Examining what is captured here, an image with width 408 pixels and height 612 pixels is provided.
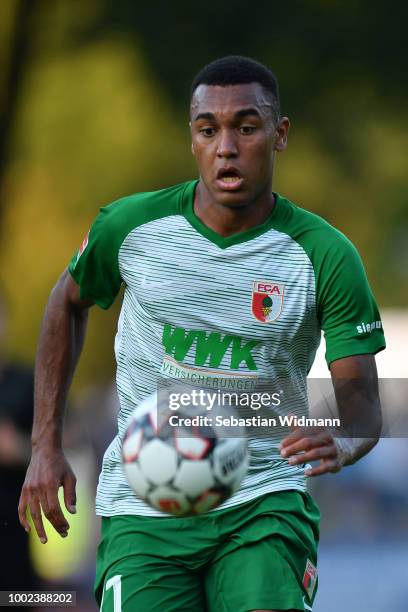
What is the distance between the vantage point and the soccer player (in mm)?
4832

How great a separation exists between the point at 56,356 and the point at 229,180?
3.39 ft

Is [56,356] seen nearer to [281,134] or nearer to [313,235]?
[313,235]

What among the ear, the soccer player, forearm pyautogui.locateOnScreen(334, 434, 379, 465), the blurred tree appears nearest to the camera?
forearm pyautogui.locateOnScreen(334, 434, 379, 465)

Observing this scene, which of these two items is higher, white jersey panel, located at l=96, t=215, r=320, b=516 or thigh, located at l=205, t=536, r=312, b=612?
white jersey panel, located at l=96, t=215, r=320, b=516

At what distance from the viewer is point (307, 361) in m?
5.14

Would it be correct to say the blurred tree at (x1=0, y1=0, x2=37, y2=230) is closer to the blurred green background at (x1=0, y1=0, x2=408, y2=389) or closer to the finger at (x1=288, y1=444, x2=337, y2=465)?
the blurred green background at (x1=0, y1=0, x2=408, y2=389)

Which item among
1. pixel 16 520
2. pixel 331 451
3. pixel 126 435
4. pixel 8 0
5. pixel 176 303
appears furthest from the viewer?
pixel 8 0

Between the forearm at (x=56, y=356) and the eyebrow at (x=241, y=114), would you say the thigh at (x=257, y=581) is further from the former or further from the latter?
the eyebrow at (x=241, y=114)

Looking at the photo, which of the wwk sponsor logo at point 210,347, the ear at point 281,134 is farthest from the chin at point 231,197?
the wwk sponsor logo at point 210,347

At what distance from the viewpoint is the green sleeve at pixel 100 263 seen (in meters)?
Result: 5.19

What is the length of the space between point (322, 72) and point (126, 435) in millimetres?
10749

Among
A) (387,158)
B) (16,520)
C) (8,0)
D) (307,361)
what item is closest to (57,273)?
(8,0)

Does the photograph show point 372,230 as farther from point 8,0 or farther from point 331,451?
point 331,451

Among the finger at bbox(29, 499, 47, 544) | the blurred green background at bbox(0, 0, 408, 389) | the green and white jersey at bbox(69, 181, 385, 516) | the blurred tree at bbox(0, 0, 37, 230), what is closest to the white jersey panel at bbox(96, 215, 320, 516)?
the green and white jersey at bbox(69, 181, 385, 516)
